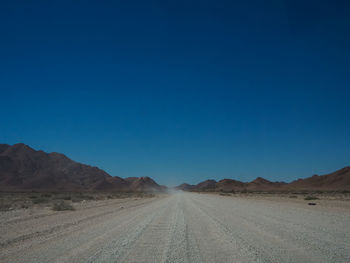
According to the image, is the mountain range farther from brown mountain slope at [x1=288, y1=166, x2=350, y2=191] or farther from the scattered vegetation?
the scattered vegetation

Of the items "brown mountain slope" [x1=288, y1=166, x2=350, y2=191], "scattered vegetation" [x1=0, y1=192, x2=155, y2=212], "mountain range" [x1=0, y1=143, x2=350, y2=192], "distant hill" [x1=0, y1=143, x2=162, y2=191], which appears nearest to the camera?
"scattered vegetation" [x1=0, y1=192, x2=155, y2=212]

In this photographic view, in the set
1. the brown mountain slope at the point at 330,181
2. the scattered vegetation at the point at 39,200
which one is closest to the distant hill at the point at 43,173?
the scattered vegetation at the point at 39,200

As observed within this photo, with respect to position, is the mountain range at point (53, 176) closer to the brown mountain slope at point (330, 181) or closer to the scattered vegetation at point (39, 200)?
the brown mountain slope at point (330, 181)

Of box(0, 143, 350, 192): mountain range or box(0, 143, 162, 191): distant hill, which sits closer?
box(0, 143, 350, 192): mountain range

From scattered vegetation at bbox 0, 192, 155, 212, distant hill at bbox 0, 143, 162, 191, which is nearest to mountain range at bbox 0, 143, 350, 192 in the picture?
distant hill at bbox 0, 143, 162, 191

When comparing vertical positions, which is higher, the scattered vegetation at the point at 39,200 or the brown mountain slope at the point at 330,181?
the brown mountain slope at the point at 330,181

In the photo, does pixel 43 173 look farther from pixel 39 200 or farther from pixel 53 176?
pixel 39 200

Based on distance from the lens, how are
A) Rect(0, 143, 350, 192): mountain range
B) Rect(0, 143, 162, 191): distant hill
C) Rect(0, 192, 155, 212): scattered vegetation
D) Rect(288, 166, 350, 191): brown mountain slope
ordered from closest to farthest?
Rect(0, 192, 155, 212): scattered vegetation
Rect(288, 166, 350, 191): brown mountain slope
Rect(0, 143, 350, 192): mountain range
Rect(0, 143, 162, 191): distant hill

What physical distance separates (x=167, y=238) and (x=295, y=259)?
3.82 meters

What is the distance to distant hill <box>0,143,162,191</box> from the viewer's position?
107m

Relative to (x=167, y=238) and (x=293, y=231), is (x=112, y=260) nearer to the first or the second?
(x=167, y=238)

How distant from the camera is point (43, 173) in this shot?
11919cm

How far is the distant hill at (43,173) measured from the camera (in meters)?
107

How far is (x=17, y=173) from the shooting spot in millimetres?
112062
